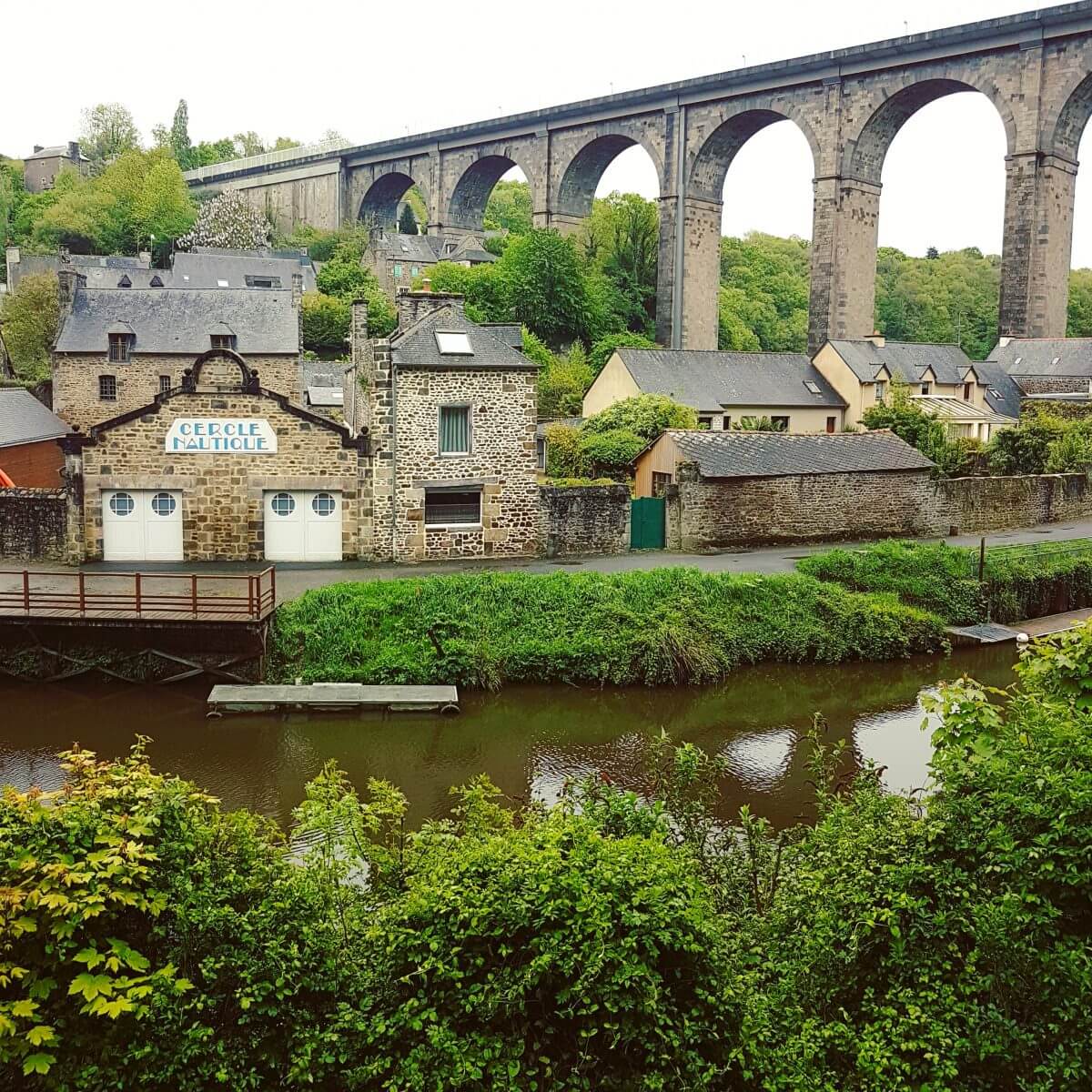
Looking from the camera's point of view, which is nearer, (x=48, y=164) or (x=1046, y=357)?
(x=1046, y=357)

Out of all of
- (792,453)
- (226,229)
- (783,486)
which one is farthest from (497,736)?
(226,229)

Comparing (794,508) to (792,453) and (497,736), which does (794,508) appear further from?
(497,736)

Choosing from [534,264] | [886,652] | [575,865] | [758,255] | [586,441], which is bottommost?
[886,652]

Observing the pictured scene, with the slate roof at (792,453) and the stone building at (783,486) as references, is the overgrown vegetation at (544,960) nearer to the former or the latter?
the stone building at (783,486)

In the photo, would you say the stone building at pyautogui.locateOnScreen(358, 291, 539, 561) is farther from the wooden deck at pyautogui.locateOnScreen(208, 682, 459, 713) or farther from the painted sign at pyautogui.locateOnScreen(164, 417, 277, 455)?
the wooden deck at pyautogui.locateOnScreen(208, 682, 459, 713)

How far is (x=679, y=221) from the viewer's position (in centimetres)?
4575

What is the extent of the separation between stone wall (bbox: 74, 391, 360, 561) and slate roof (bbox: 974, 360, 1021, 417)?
2496cm

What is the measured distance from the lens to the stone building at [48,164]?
82625 mm

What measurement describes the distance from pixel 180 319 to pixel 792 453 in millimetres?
17365

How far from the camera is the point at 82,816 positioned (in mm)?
5250

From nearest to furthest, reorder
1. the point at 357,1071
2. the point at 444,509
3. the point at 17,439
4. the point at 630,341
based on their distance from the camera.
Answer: the point at 357,1071, the point at 444,509, the point at 17,439, the point at 630,341

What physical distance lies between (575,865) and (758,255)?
222 feet

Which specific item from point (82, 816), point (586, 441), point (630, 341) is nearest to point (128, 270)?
point (630, 341)

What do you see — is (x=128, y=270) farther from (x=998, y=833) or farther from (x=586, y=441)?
(x=998, y=833)
